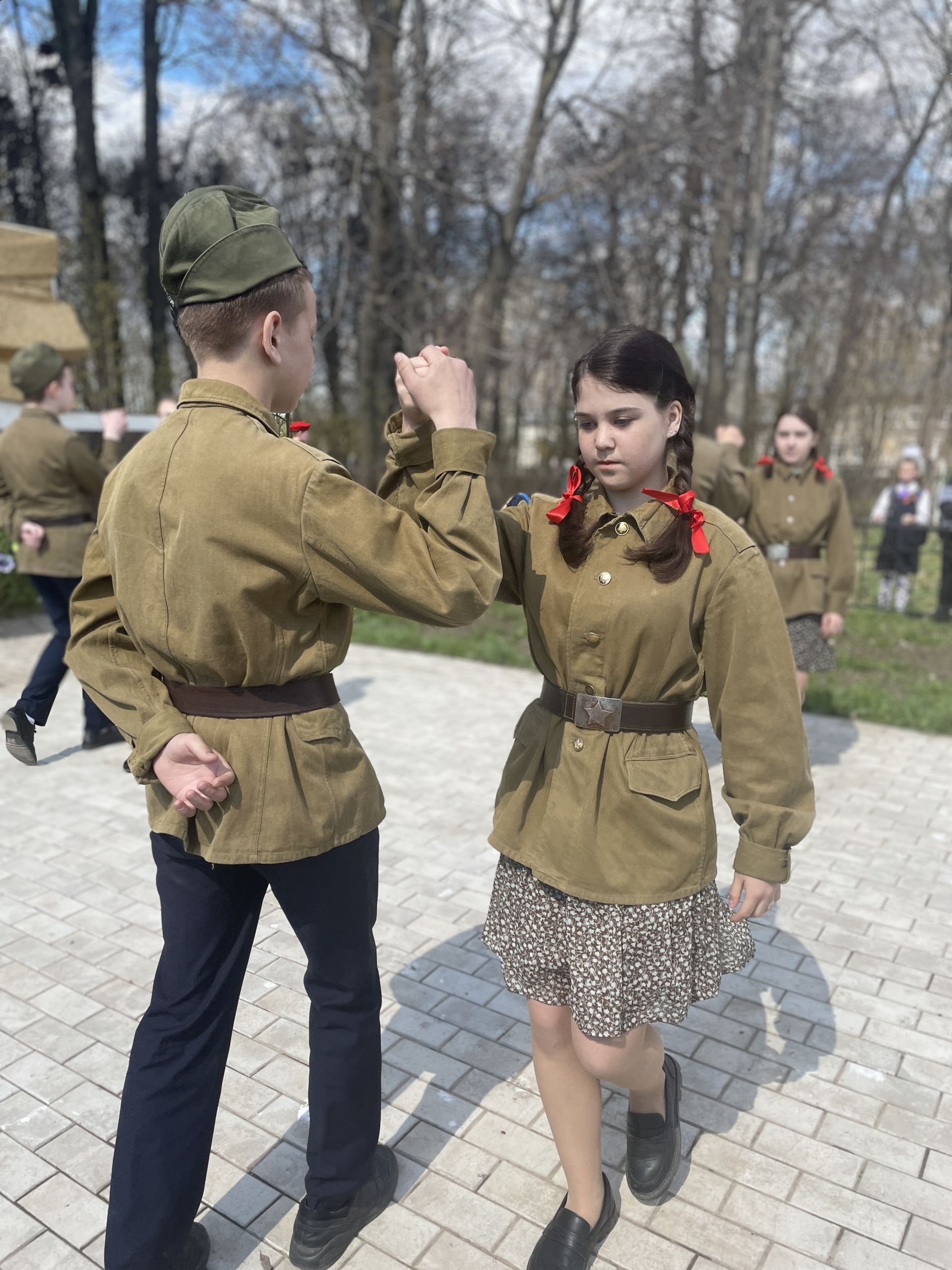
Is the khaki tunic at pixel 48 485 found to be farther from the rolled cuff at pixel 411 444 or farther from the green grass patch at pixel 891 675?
the green grass patch at pixel 891 675

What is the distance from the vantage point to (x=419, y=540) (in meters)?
1.66

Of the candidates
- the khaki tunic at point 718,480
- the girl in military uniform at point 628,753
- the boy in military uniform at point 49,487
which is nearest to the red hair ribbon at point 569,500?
the girl in military uniform at point 628,753

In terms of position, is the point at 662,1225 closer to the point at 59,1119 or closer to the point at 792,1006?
the point at 792,1006

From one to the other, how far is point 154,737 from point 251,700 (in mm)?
190

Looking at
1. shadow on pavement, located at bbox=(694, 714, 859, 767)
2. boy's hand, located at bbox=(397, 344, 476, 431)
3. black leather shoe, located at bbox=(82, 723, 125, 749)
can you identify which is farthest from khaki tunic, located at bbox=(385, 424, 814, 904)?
black leather shoe, located at bbox=(82, 723, 125, 749)

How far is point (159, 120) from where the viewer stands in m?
18.2

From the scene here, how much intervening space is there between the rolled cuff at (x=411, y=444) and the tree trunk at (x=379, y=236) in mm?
11654

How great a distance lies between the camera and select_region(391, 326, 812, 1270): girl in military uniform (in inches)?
76.4

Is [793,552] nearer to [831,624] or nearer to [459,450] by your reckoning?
[831,624]

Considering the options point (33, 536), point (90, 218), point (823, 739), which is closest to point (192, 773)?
point (33, 536)

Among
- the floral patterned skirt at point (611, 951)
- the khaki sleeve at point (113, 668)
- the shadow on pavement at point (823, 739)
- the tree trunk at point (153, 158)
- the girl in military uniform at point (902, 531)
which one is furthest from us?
the tree trunk at point (153, 158)

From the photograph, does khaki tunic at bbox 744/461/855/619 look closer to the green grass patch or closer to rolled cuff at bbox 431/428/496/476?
the green grass patch

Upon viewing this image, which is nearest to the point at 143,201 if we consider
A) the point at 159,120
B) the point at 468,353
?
the point at 159,120

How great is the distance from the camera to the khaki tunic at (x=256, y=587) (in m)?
1.65
